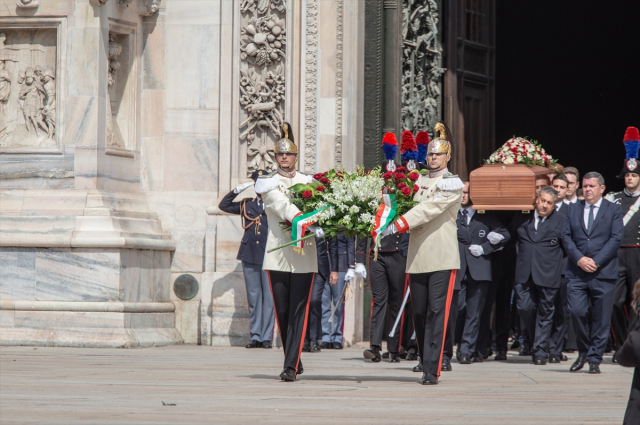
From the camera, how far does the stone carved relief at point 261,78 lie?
13648 mm

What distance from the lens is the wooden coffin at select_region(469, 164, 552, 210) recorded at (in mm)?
12148

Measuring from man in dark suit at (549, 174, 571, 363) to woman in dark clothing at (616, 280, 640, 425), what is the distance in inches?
252

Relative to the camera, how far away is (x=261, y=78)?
1373 cm

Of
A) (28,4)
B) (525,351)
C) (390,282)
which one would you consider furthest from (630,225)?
(28,4)

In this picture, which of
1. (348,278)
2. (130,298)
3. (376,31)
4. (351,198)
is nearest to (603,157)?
(376,31)

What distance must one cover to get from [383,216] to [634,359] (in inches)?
151

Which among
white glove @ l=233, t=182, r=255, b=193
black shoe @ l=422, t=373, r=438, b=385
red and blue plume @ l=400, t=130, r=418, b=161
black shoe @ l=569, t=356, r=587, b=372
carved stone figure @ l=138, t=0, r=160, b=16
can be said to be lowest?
black shoe @ l=569, t=356, r=587, b=372

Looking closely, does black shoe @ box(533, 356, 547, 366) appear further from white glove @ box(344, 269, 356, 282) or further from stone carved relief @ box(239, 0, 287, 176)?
stone carved relief @ box(239, 0, 287, 176)

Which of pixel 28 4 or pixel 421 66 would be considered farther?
pixel 421 66

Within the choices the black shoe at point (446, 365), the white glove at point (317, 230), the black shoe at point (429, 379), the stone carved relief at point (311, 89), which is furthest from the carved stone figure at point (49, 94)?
the black shoe at point (429, 379)

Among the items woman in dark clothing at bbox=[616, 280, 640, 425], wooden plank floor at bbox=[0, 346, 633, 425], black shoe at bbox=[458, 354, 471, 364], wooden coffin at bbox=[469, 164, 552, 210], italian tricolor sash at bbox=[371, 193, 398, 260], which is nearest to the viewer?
woman in dark clothing at bbox=[616, 280, 640, 425]

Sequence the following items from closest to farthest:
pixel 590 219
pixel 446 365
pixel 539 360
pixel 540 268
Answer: pixel 446 365
pixel 590 219
pixel 539 360
pixel 540 268

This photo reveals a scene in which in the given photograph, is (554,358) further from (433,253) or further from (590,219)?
(433,253)

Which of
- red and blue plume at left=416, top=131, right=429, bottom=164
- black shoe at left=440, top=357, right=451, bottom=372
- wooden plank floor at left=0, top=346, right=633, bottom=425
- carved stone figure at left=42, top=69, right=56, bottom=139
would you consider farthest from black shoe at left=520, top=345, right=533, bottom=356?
carved stone figure at left=42, top=69, right=56, bottom=139
